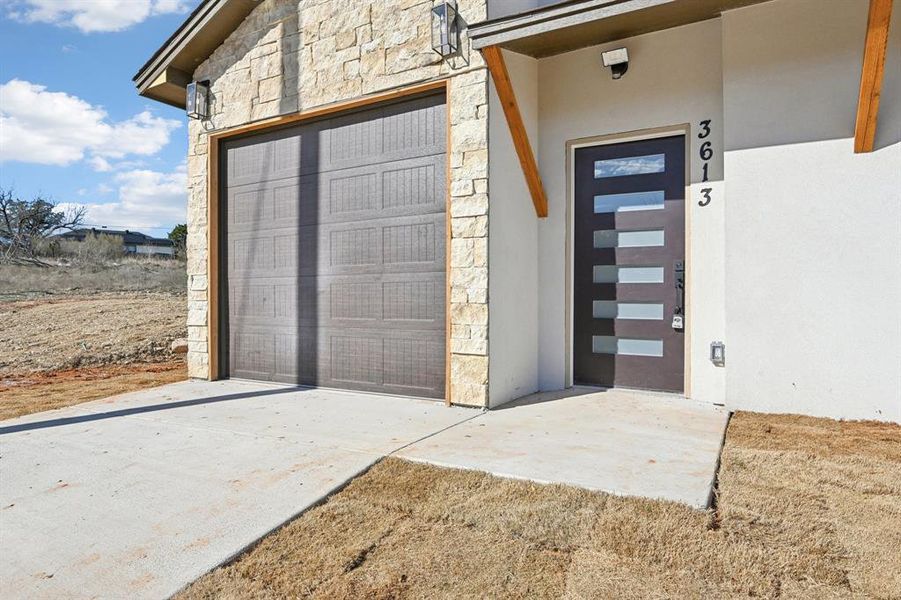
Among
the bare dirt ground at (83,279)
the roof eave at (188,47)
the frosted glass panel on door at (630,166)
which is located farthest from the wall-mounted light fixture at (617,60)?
the bare dirt ground at (83,279)

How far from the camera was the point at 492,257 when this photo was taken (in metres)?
4.43

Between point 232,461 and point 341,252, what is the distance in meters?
2.53

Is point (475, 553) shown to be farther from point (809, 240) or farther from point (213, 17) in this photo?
point (213, 17)

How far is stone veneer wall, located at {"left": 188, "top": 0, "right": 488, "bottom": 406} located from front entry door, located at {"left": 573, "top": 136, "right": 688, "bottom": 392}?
1281 millimetres

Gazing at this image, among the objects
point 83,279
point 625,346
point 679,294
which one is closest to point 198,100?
point 625,346

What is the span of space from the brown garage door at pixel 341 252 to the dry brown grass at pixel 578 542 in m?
2.16

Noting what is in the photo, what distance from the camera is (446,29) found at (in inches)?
172

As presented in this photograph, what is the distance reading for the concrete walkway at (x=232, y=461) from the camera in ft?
6.83

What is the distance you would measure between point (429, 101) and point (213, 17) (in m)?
2.71

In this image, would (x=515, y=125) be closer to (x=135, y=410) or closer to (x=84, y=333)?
(x=135, y=410)

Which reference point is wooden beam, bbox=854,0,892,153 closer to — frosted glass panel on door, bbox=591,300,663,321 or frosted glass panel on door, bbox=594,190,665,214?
frosted glass panel on door, bbox=594,190,665,214

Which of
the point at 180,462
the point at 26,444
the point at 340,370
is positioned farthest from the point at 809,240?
the point at 26,444

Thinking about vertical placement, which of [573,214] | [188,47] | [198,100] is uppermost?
[188,47]

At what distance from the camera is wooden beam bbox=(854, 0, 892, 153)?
3211 mm
